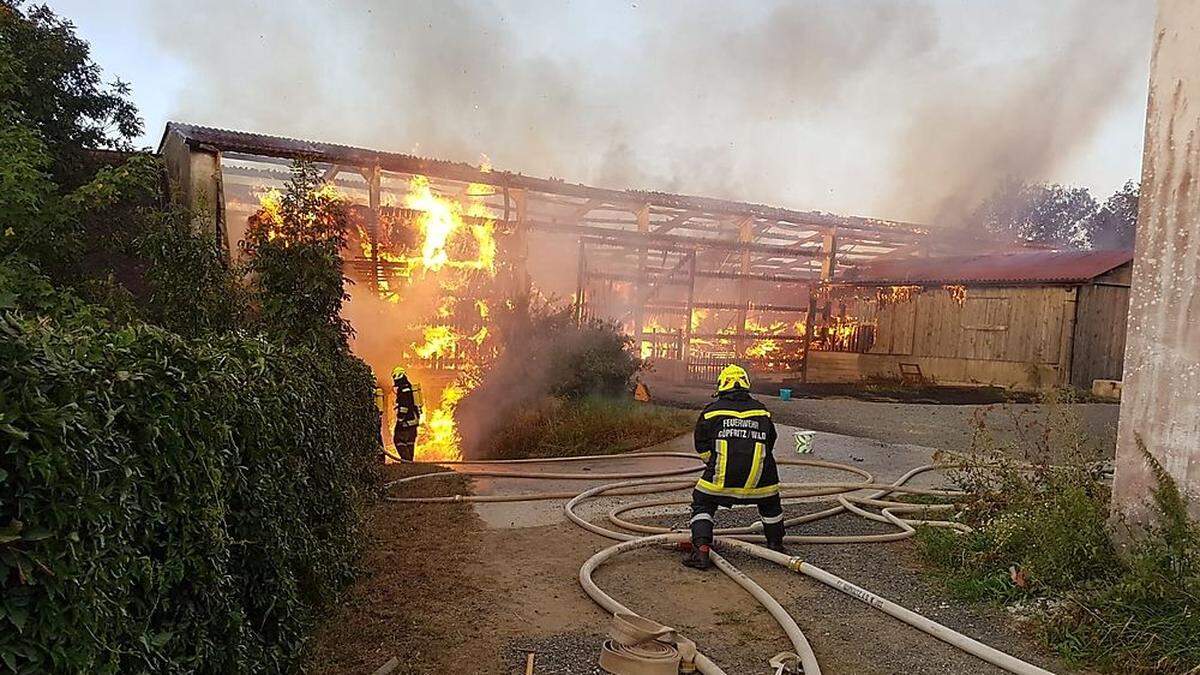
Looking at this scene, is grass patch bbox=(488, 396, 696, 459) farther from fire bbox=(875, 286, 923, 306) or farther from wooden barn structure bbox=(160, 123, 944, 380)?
fire bbox=(875, 286, 923, 306)

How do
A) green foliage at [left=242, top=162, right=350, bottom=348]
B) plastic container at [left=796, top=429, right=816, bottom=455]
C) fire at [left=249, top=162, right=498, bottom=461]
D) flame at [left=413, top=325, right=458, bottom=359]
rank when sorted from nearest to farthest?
green foliage at [left=242, top=162, right=350, bottom=348], plastic container at [left=796, top=429, right=816, bottom=455], fire at [left=249, top=162, right=498, bottom=461], flame at [left=413, top=325, right=458, bottom=359]

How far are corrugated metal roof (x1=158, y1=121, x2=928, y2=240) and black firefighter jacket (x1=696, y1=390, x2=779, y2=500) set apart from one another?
7.84 meters

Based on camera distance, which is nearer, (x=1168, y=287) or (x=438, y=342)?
(x=1168, y=287)

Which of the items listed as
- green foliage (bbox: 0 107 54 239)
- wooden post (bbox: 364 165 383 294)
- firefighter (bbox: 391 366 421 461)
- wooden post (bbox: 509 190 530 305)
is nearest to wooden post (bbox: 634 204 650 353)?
wooden post (bbox: 509 190 530 305)

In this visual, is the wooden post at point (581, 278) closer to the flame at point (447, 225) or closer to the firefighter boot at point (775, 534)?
the flame at point (447, 225)

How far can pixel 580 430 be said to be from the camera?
34.9 ft

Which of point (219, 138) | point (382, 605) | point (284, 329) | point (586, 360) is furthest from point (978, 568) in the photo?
point (219, 138)

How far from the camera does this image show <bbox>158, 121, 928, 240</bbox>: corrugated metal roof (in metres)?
13.5

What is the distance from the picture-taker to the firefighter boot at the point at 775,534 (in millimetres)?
5395

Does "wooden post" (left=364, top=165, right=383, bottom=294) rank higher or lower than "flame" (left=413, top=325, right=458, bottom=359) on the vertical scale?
higher

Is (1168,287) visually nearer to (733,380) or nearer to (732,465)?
(733,380)

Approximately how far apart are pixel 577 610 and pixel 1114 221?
50862 millimetres

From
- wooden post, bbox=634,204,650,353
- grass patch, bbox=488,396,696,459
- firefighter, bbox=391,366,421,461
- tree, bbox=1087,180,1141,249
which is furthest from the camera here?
tree, bbox=1087,180,1141,249

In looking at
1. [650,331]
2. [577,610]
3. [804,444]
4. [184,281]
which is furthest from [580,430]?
[650,331]
